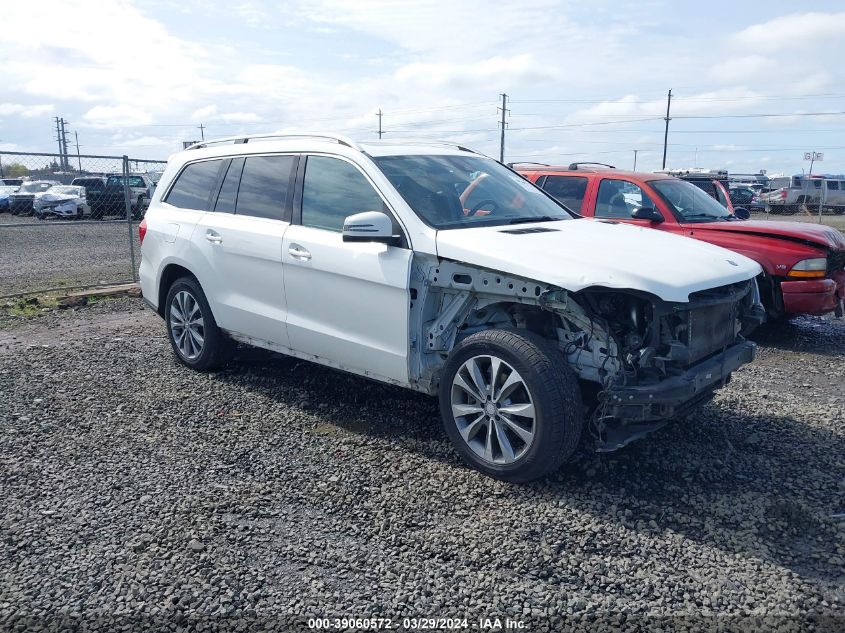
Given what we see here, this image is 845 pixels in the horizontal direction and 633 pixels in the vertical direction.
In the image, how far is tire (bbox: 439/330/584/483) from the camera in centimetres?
391

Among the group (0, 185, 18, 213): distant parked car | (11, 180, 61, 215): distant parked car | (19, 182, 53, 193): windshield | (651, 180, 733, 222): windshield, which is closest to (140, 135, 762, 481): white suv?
(651, 180, 733, 222): windshield

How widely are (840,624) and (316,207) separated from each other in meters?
3.84

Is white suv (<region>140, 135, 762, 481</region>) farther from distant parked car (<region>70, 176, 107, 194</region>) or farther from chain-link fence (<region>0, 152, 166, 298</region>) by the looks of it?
distant parked car (<region>70, 176, 107, 194</region>)

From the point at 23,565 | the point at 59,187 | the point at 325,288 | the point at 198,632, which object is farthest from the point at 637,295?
the point at 59,187

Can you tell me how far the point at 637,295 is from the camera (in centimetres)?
389

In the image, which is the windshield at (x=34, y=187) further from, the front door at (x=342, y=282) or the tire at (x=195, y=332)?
the front door at (x=342, y=282)

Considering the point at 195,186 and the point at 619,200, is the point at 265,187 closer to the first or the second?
the point at 195,186

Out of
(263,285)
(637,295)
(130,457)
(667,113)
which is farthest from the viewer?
(667,113)

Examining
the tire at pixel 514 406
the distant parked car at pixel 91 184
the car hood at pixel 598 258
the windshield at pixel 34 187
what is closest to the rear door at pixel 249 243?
the car hood at pixel 598 258

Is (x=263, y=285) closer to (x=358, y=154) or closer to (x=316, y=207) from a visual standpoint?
(x=316, y=207)

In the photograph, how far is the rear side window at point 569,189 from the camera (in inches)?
339

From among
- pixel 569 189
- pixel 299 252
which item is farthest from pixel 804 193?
pixel 299 252

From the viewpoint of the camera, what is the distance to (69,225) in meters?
13.5

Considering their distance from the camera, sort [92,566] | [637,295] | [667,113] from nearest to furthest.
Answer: [92,566]
[637,295]
[667,113]
